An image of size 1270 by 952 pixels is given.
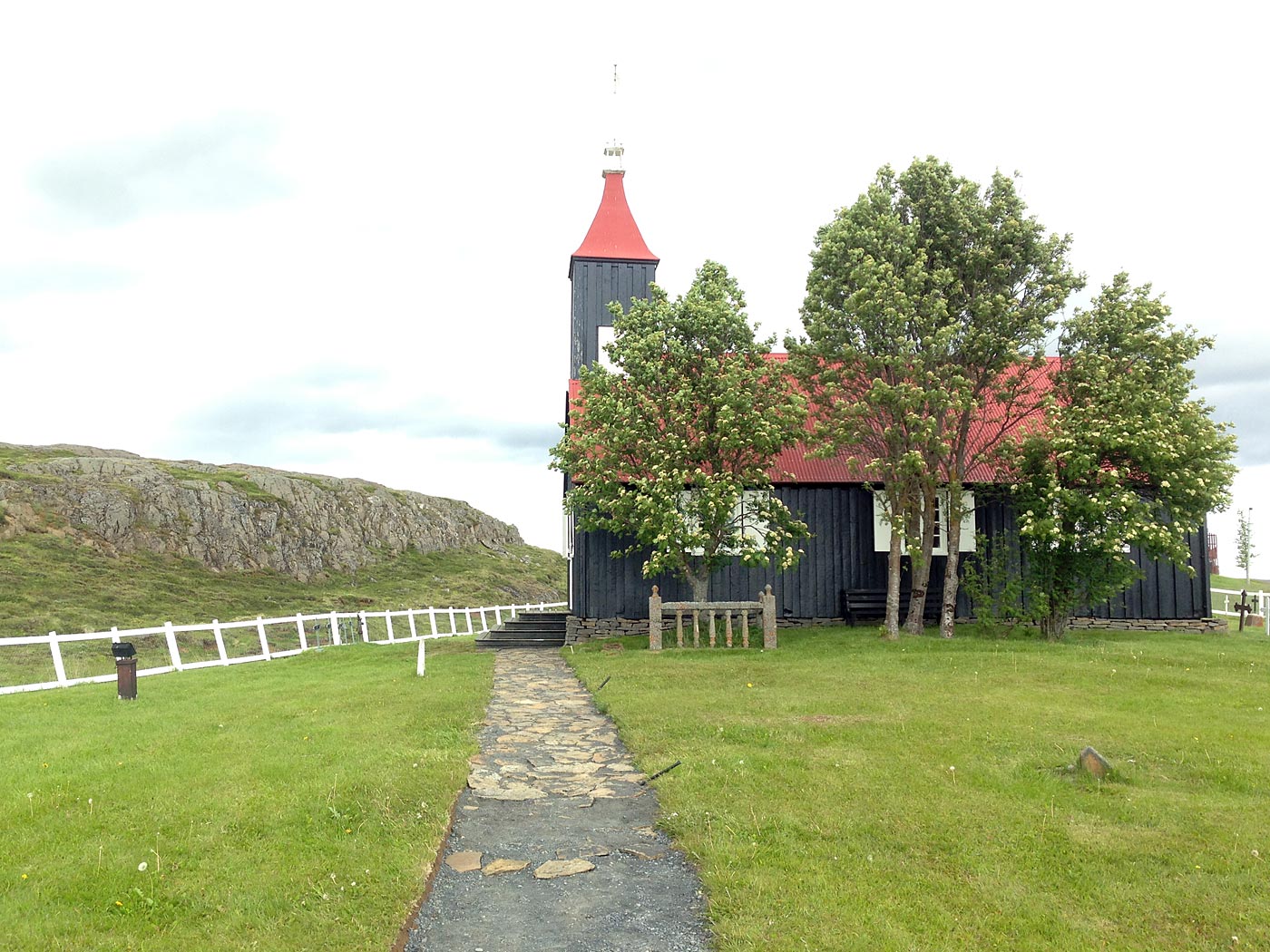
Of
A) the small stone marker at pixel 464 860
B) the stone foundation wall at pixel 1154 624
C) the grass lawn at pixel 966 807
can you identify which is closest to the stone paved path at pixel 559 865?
the small stone marker at pixel 464 860

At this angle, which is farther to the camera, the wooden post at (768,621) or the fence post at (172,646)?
the wooden post at (768,621)

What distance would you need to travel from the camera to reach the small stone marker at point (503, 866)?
6246 mm

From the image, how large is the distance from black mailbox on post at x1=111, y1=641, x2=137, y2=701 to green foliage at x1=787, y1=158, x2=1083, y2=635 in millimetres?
14277

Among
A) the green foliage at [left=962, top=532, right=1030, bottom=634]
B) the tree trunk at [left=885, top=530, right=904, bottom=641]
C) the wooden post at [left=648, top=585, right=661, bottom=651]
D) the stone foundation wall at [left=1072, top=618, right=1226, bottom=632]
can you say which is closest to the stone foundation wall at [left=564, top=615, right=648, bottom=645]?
the wooden post at [left=648, top=585, right=661, bottom=651]

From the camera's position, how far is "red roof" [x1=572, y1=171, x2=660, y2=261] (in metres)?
28.2

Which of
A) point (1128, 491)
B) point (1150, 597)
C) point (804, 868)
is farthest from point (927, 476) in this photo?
point (804, 868)

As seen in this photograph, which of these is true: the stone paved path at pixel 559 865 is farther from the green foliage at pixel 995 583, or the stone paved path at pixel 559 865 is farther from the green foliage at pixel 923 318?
the green foliage at pixel 995 583

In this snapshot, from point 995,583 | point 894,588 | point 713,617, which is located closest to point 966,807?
point 713,617

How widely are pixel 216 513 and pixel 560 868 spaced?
56636 mm

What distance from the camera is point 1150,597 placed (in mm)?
24141

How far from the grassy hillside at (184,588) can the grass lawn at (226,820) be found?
2960cm

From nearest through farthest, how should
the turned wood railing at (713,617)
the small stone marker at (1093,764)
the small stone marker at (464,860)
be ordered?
the small stone marker at (464,860)
the small stone marker at (1093,764)
the turned wood railing at (713,617)

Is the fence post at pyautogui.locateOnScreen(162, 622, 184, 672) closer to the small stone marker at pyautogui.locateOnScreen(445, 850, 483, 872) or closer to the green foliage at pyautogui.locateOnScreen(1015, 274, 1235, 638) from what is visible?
the small stone marker at pyautogui.locateOnScreen(445, 850, 483, 872)

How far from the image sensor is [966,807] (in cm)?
734
